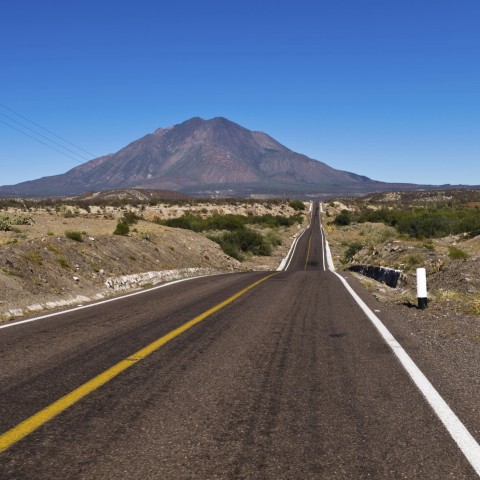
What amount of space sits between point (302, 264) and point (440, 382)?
44692 mm

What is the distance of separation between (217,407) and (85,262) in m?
16.2

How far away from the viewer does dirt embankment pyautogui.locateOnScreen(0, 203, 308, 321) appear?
1437 centimetres

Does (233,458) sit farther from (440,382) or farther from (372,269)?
(372,269)

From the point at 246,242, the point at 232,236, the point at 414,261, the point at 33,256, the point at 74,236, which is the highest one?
the point at 74,236

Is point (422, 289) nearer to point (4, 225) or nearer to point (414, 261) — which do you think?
point (414, 261)

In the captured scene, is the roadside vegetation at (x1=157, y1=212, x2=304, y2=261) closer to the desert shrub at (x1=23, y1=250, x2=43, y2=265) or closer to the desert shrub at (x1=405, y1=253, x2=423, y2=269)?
the desert shrub at (x1=405, y1=253, x2=423, y2=269)

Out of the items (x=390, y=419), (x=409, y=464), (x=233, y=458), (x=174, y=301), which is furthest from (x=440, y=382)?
(x=174, y=301)

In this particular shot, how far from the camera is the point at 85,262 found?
20.0 metres

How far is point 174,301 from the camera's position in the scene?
43.5 ft

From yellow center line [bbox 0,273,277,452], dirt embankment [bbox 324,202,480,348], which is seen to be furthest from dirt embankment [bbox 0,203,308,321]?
dirt embankment [bbox 324,202,480,348]

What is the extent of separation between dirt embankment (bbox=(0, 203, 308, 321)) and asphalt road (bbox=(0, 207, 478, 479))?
519cm

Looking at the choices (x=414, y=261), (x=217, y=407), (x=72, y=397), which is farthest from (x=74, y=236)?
(x=217, y=407)

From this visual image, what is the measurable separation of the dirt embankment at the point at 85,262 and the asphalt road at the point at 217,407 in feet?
17.0

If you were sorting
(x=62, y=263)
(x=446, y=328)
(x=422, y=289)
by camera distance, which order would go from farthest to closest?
(x=62, y=263)
(x=422, y=289)
(x=446, y=328)
